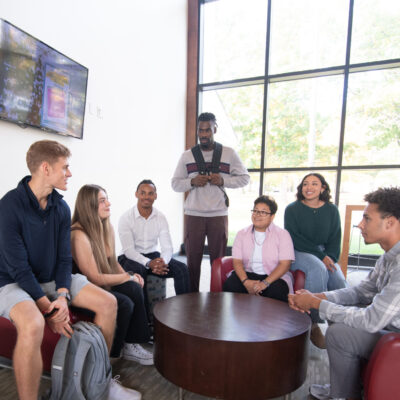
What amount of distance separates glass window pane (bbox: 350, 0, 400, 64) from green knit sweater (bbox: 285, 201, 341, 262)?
10.0 ft

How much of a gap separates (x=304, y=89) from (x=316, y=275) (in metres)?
3.47

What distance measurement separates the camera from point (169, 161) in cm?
479

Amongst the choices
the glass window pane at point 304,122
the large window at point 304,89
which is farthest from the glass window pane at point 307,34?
the glass window pane at point 304,122

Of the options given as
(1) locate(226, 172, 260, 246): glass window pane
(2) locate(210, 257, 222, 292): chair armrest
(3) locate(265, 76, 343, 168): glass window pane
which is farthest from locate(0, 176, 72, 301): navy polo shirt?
(3) locate(265, 76, 343, 168): glass window pane

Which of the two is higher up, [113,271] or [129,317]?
[113,271]

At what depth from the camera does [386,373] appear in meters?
1.15

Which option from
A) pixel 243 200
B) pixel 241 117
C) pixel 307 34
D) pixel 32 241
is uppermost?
pixel 307 34

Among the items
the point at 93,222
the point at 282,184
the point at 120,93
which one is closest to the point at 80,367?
the point at 93,222

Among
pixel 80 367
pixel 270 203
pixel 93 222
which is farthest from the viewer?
pixel 270 203

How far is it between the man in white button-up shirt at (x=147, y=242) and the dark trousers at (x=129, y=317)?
38 cm

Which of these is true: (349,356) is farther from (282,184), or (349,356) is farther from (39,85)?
(282,184)

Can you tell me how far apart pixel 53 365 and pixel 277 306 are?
1.22 meters

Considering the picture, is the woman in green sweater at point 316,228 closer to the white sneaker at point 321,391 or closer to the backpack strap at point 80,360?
the white sneaker at point 321,391

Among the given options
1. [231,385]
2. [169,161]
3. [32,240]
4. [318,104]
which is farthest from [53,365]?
[318,104]
